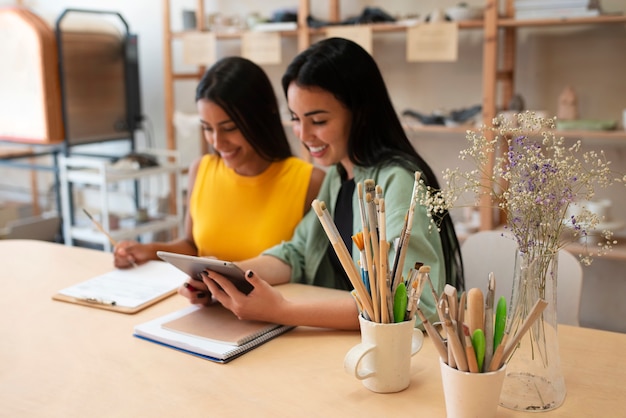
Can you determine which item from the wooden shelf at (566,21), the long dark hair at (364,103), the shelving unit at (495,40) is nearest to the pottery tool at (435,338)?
the long dark hair at (364,103)

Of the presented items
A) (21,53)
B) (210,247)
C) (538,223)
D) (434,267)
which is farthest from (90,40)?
(538,223)

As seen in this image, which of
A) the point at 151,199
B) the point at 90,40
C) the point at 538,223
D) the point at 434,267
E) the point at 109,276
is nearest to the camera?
the point at 538,223

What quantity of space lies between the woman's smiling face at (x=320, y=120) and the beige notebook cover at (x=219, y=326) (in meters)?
0.45

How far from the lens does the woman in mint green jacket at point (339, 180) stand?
1.22 metres

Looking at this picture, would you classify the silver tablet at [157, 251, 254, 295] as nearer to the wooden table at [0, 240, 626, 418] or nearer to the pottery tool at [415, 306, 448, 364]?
the wooden table at [0, 240, 626, 418]

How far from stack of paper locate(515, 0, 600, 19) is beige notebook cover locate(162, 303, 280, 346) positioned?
188cm

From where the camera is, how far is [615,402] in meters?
0.95

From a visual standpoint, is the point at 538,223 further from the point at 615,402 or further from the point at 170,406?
the point at 170,406

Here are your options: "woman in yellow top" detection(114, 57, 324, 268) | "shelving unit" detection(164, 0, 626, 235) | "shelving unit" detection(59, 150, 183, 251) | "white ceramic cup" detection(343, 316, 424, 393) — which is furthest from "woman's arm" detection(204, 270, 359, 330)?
"shelving unit" detection(59, 150, 183, 251)

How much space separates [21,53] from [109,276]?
2.04m

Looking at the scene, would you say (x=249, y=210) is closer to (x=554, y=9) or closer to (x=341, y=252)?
(x=341, y=252)

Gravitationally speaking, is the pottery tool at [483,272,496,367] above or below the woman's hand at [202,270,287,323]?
above

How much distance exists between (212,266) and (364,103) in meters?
0.53

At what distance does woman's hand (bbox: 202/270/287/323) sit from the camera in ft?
3.97
